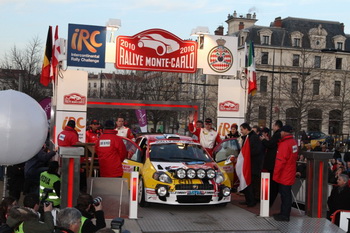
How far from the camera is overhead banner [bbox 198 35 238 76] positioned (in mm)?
17891

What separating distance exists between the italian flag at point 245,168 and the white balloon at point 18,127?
4.68 metres

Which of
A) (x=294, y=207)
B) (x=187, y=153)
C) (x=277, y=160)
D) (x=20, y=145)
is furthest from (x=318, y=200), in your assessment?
(x=20, y=145)

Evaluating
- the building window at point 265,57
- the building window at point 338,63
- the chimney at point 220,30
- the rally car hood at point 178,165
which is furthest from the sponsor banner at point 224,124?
the chimney at point 220,30

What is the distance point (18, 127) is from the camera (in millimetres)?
8211

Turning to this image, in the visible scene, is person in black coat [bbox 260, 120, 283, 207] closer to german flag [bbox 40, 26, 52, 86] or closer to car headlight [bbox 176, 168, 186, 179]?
car headlight [bbox 176, 168, 186, 179]

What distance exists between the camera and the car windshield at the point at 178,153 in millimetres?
11367

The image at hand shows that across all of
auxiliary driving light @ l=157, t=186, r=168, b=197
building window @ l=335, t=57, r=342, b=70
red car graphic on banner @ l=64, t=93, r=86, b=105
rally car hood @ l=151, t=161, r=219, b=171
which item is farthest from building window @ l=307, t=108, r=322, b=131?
auxiliary driving light @ l=157, t=186, r=168, b=197

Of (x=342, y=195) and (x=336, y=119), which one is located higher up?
(x=336, y=119)

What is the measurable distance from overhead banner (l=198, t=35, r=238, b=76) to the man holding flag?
6.64m

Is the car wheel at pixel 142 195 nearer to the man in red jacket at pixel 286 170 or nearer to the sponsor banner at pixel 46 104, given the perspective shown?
the man in red jacket at pixel 286 170

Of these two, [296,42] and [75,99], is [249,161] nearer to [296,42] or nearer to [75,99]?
[75,99]

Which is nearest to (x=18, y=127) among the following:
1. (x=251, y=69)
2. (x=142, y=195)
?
(x=142, y=195)

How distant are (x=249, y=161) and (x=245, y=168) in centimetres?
18

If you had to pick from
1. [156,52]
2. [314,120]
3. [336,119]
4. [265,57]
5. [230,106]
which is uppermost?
[265,57]
